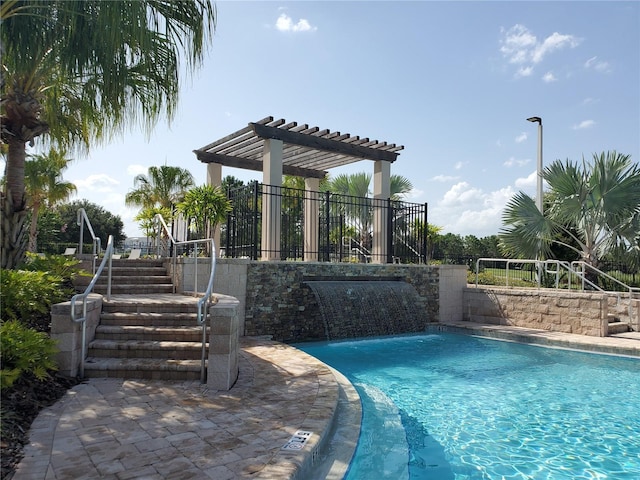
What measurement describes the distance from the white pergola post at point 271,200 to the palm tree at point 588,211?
7308 millimetres

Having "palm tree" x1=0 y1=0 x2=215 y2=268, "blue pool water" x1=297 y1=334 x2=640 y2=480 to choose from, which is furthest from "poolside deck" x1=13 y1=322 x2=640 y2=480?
"palm tree" x1=0 y1=0 x2=215 y2=268

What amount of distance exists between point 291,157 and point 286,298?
208 inches

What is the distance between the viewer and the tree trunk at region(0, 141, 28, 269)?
22.9 ft

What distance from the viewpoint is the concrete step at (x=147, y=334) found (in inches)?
224

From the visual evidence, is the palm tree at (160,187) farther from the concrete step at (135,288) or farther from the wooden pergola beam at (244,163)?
the concrete step at (135,288)

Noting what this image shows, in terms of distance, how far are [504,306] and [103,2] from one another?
1104 centimetres

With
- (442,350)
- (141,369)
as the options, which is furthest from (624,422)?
(141,369)

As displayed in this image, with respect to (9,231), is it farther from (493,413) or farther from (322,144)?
(493,413)

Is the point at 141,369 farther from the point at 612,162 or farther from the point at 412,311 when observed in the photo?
the point at 612,162

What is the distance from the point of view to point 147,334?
225 inches

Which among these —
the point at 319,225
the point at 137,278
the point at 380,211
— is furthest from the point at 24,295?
the point at 380,211

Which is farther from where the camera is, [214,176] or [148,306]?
[214,176]

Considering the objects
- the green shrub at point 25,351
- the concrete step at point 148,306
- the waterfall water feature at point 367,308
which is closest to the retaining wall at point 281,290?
the waterfall water feature at point 367,308

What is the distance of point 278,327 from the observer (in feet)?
30.9
